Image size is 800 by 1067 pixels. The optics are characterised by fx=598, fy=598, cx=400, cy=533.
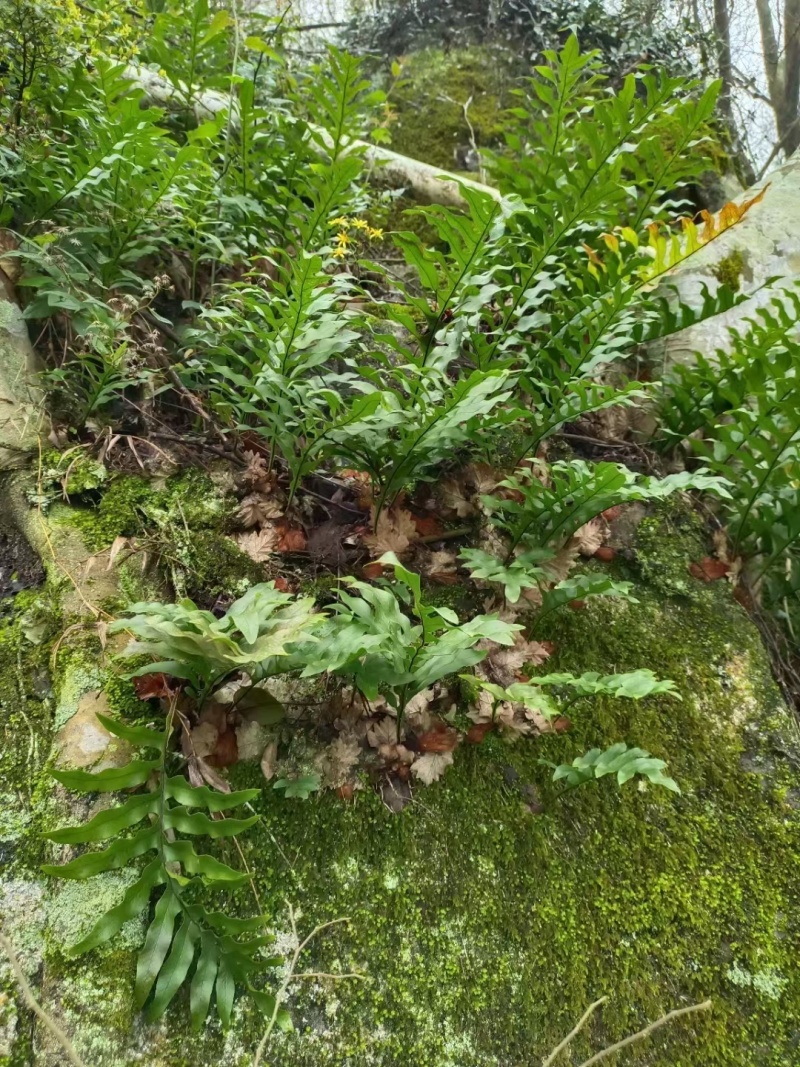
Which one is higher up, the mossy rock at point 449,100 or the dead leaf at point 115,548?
the mossy rock at point 449,100

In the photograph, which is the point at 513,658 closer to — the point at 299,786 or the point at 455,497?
the point at 455,497

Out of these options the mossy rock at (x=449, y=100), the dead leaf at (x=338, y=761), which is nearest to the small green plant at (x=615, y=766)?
the dead leaf at (x=338, y=761)

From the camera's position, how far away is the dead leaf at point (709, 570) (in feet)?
8.27

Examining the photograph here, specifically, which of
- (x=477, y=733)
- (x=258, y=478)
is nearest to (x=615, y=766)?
(x=477, y=733)

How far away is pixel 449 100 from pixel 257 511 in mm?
5390

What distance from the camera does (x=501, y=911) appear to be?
1583mm

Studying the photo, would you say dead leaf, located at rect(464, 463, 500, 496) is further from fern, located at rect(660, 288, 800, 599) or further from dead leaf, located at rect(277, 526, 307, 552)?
fern, located at rect(660, 288, 800, 599)

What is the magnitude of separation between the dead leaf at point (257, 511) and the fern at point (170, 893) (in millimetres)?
951

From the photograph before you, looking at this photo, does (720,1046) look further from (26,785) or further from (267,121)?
(267,121)

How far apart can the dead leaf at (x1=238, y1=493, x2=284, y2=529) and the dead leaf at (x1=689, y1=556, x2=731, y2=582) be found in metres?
1.74

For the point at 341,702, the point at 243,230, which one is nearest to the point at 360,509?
the point at 341,702

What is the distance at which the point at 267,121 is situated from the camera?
115 inches

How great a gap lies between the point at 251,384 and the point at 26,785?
1.33 metres

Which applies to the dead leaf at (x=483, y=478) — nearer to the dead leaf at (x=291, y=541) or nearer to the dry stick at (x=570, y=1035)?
the dead leaf at (x=291, y=541)
